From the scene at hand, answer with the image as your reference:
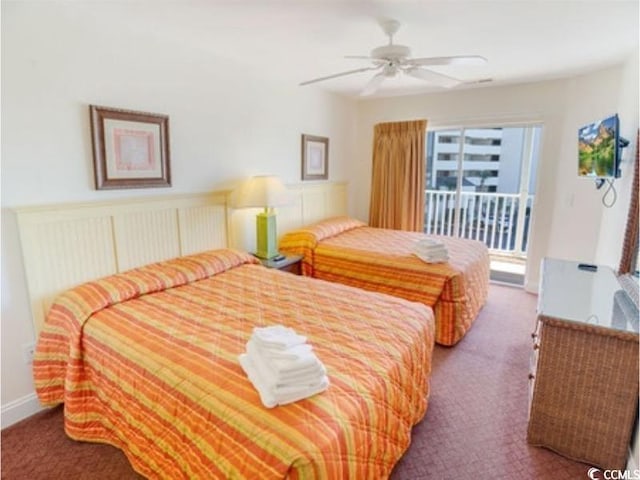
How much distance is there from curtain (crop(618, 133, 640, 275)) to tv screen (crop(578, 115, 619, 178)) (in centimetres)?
13

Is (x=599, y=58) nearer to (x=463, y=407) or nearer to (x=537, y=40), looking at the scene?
(x=537, y=40)

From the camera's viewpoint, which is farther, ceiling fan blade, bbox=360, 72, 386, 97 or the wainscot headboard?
ceiling fan blade, bbox=360, 72, 386, 97

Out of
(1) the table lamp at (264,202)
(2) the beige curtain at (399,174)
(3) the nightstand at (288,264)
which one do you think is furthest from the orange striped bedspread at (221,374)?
(2) the beige curtain at (399,174)

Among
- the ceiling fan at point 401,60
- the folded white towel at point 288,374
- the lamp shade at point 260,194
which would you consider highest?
the ceiling fan at point 401,60

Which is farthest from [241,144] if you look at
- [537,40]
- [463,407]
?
[463,407]

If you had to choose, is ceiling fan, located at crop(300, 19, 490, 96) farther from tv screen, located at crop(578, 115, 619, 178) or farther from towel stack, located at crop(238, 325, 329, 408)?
towel stack, located at crop(238, 325, 329, 408)

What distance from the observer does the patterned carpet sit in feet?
5.84

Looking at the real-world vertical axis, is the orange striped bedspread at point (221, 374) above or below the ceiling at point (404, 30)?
below

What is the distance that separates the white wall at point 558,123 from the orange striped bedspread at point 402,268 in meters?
0.99

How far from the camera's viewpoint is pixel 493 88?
420cm

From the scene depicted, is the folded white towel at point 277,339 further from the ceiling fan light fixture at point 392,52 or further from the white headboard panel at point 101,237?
the ceiling fan light fixture at point 392,52

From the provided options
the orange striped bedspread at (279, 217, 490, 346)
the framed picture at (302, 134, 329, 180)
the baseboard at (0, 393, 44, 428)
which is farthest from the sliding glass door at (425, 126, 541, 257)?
the baseboard at (0, 393, 44, 428)

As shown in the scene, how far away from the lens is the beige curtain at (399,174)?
472cm

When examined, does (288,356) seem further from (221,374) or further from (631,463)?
(631,463)
